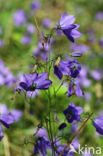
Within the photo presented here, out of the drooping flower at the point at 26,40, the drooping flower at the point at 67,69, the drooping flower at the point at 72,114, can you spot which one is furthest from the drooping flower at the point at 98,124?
the drooping flower at the point at 26,40

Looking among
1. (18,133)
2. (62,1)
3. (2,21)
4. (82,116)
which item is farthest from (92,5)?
(82,116)

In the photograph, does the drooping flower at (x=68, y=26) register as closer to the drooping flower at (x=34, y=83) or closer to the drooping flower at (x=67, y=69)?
the drooping flower at (x=67, y=69)

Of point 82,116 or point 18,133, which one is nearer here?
point 82,116

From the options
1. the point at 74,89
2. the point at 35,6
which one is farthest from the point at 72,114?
the point at 35,6

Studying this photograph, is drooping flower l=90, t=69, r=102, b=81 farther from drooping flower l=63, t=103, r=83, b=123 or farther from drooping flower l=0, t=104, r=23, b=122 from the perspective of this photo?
drooping flower l=63, t=103, r=83, b=123

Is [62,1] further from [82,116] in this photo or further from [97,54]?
[82,116]

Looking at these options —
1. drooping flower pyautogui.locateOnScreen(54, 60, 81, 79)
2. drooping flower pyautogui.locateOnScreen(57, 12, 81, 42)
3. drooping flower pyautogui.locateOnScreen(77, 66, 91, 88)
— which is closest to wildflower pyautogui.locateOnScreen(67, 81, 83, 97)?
drooping flower pyautogui.locateOnScreen(54, 60, 81, 79)

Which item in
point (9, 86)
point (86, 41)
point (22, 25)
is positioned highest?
point (22, 25)

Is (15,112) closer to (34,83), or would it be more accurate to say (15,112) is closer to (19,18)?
(34,83)
